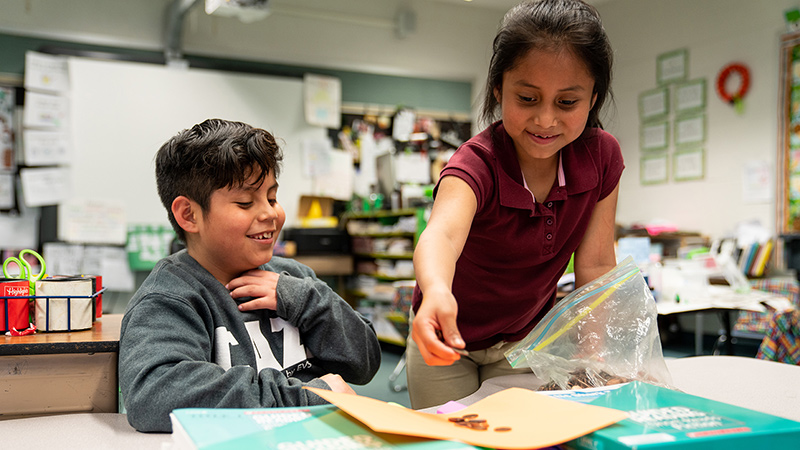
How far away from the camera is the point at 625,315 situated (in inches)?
38.4

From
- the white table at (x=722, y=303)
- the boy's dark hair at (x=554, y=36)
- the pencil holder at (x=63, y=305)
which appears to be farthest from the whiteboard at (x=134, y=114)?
the boy's dark hair at (x=554, y=36)

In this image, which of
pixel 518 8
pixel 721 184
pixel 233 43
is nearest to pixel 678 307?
pixel 518 8

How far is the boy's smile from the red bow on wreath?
5007 millimetres

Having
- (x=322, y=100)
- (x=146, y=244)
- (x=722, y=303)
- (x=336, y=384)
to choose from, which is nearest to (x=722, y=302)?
(x=722, y=303)

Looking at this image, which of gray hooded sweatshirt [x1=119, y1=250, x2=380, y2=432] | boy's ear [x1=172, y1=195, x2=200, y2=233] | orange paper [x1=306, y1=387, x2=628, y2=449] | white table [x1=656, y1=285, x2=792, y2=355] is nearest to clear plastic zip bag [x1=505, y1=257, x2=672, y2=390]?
orange paper [x1=306, y1=387, x2=628, y2=449]

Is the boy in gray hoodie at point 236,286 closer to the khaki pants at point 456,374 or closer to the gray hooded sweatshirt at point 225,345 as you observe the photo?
the gray hooded sweatshirt at point 225,345

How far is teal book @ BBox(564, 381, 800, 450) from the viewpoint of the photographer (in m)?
0.54

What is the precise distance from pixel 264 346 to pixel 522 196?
0.50 m

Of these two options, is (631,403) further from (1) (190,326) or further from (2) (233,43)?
(2) (233,43)

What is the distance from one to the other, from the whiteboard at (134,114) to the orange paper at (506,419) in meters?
4.06

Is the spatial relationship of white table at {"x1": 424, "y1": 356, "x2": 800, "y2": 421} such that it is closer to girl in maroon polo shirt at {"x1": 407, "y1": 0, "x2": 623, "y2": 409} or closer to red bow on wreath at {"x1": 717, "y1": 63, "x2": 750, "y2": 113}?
girl in maroon polo shirt at {"x1": 407, "y1": 0, "x2": 623, "y2": 409}

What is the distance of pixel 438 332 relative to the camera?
26.1 inches

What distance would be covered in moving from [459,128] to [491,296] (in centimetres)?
525

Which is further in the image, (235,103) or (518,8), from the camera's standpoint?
(235,103)
